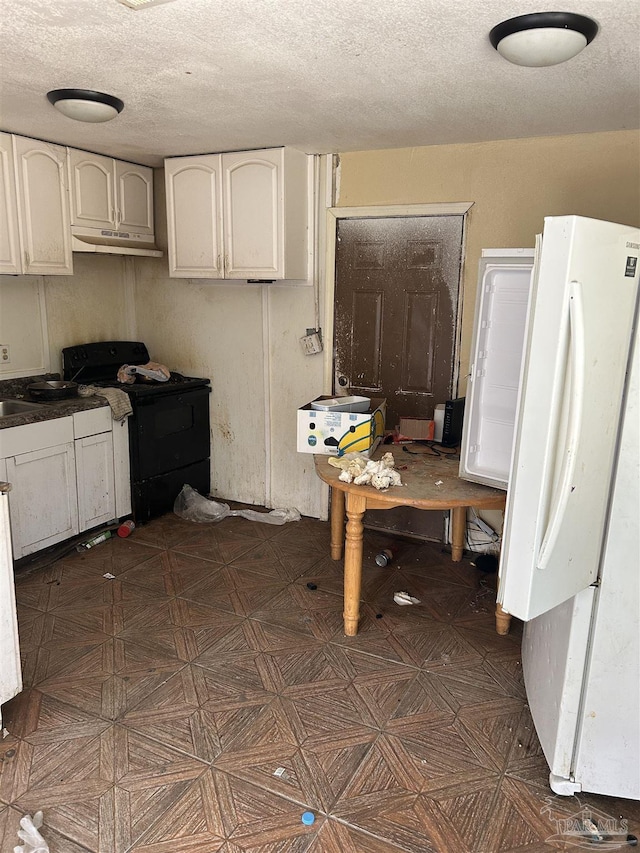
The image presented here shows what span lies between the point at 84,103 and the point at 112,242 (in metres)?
1.50

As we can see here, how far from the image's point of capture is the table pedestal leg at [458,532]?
12.3 feet

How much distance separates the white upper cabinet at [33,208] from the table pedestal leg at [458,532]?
2.83 meters

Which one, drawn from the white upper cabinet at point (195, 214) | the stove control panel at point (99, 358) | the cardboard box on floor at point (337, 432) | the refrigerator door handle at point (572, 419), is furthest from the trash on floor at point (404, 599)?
the stove control panel at point (99, 358)

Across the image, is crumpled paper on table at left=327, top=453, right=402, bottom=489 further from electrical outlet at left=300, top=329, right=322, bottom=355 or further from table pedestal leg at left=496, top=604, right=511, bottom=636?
electrical outlet at left=300, top=329, right=322, bottom=355

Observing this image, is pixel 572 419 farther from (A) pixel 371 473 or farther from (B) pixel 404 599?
(B) pixel 404 599

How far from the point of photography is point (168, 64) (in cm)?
239

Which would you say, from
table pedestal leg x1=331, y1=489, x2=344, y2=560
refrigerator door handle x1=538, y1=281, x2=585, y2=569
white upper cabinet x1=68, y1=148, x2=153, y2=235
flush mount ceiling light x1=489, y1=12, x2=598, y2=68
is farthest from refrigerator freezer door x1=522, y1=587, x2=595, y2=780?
white upper cabinet x1=68, y1=148, x2=153, y2=235

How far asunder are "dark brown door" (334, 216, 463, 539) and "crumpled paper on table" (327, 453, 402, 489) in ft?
3.68

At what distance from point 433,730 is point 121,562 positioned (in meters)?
2.15

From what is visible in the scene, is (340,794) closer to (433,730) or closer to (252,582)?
(433,730)

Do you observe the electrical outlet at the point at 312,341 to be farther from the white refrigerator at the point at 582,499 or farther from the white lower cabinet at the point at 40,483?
the white refrigerator at the point at 582,499

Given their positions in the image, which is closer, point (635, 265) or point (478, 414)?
point (635, 265)

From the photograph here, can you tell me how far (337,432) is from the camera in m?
3.21

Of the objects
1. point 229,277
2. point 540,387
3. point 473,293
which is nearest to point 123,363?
point 229,277
